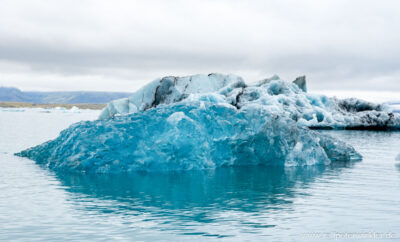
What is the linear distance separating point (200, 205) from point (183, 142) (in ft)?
22.7

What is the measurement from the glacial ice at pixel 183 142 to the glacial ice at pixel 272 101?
48.6 ft

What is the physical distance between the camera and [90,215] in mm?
10336

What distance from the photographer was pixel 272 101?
4650cm

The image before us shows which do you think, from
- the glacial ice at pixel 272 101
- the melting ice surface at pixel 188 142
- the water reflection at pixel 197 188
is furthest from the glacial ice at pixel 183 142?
the glacial ice at pixel 272 101

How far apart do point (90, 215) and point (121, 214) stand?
689 mm

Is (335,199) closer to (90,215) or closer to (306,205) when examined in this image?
(306,205)

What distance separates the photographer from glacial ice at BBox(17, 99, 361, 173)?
17938 millimetres

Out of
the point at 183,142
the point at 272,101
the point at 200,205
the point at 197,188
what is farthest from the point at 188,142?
the point at 272,101

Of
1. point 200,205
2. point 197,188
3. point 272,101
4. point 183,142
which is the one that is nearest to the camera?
point 200,205

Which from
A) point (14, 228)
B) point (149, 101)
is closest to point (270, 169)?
point (14, 228)

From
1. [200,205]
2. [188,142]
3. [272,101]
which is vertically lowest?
[200,205]

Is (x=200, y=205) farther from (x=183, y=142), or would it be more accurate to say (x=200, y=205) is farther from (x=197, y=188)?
(x=183, y=142)

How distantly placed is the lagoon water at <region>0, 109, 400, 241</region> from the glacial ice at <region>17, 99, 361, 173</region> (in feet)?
3.32

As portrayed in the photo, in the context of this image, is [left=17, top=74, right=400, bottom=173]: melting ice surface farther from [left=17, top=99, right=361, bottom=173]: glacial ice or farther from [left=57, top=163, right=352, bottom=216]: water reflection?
[left=57, top=163, right=352, bottom=216]: water reflection
